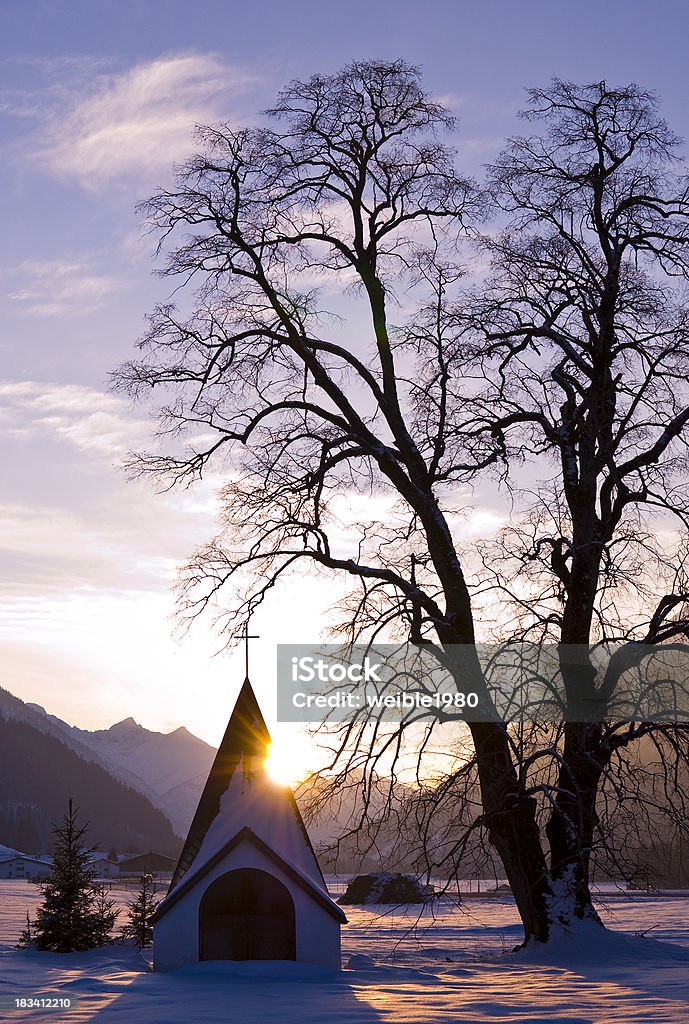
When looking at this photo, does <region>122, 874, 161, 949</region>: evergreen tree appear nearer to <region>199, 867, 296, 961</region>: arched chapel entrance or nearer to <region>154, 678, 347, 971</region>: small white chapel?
<region>199, 867, 296, 961</region>: arched chapel entrance

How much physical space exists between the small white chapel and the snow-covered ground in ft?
2.59

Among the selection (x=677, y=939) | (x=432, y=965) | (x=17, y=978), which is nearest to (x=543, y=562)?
(x=432, y=965)

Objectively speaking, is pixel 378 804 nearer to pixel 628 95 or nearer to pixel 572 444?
pixel 572 444

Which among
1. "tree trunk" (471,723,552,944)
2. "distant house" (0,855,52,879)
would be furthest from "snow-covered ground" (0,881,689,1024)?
"distant house" (0,855,52,879)

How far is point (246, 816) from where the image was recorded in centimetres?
2028

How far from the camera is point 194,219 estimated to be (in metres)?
19.8

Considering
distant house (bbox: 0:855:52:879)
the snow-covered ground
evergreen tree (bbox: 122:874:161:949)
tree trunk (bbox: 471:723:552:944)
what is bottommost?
the snow-covered ground

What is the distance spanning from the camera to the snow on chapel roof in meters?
19.7

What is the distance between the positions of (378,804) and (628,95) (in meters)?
13.2

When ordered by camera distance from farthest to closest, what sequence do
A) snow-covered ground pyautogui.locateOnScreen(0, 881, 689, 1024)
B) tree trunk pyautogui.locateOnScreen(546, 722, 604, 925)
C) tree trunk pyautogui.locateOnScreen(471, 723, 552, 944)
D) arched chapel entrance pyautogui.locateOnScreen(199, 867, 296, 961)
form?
arched chapel entrance pyautogui.locateOnScreen(199, 867, 296, 961)
tree trunk pyautogui.locateOnScreen(471, 723, 552, 944)
tree trunk pyautogui.locateOnScreen(546, 722, 604, 925)
snow-covered ground pyautogui.locateOnScreen(0, 881, 689, 1024)

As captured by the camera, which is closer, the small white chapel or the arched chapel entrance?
the small white chapel

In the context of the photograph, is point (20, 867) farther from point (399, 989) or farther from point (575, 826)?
point (399, 989)

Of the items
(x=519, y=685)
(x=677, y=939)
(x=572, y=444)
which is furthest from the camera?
(x=677, y=939)

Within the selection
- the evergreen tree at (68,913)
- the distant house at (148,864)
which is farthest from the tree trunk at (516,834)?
the distant house at (148,864)
